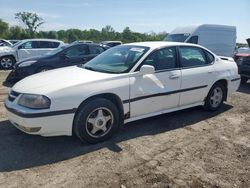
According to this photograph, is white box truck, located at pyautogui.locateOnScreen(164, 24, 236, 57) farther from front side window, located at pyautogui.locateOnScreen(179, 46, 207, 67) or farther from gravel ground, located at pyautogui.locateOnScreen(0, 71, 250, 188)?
gravel ground, located at pyautogui.locateOnScreen(0, 71, 250, 188)

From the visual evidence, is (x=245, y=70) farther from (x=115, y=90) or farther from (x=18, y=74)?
(x=18, y=74)

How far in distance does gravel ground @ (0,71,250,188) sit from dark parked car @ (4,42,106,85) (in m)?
4.26

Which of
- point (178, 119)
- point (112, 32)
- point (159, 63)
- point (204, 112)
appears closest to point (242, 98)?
point (204, 112)

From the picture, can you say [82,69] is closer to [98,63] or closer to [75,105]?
[98,63]

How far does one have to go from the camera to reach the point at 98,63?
5.60 metres

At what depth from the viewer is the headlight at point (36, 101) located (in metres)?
4.21

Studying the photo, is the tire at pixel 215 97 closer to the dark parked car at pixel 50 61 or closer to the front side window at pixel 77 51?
the dark parked car at pixel 50 61

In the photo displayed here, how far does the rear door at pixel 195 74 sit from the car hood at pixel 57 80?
5.36ft

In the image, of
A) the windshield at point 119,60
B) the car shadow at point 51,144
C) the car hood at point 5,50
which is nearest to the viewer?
the car shadow at point 51,144

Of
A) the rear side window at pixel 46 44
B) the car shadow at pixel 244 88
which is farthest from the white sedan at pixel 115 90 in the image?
the rear side window at pixel 46 44

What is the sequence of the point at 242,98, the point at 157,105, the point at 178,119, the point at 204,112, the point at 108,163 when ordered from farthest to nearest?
the point at 242,98
the point at 204,112
the point at 178,119
the point at 157,105
the point at 108,163

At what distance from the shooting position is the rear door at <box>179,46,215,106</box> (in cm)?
580

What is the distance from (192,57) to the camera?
20.0ft

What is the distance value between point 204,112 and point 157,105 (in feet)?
5.55
